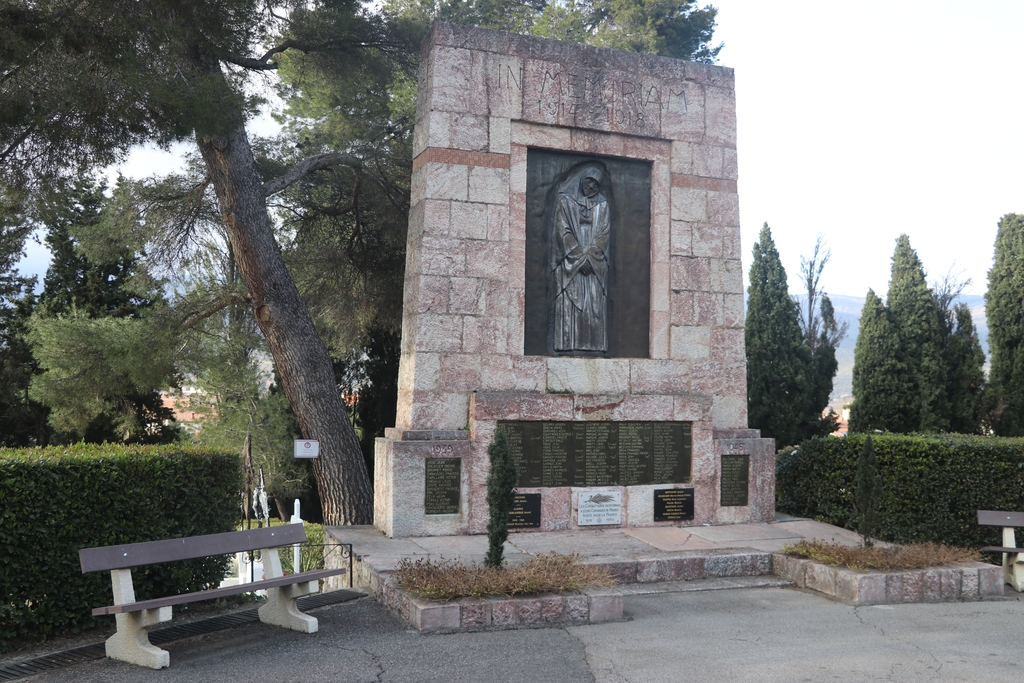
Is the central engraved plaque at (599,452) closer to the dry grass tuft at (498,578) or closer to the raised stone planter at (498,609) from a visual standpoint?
the dry grass tuft at (498,578)

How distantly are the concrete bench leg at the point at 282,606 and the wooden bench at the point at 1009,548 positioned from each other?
6.69 metres

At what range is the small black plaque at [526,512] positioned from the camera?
1023 cm

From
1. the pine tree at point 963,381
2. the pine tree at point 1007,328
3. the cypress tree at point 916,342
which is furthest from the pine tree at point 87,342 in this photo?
the pine tree at point 1007,328

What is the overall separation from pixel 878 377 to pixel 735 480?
7293mm

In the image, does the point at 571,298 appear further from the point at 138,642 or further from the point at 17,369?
the point at 17,369

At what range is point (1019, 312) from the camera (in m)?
17.2

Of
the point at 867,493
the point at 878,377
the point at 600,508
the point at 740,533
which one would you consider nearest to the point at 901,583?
the point at 867,493

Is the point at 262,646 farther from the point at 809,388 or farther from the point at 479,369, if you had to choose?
the point at 809,388

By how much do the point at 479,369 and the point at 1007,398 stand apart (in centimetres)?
1153

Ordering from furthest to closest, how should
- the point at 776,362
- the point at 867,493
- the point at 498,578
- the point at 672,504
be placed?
the point at 776,362 → the point at 672,504 → the point at 867,493 → the point at 498,578

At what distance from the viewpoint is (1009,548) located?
9070 millimetres

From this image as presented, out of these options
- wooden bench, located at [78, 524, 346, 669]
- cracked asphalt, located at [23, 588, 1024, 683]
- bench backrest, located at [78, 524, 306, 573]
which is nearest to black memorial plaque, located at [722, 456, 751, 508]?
cracked asphalt, located at [23, 588, 1024, 683]

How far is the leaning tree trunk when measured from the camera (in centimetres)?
1343

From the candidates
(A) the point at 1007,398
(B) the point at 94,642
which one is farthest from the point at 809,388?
(B) the point at 94,642
